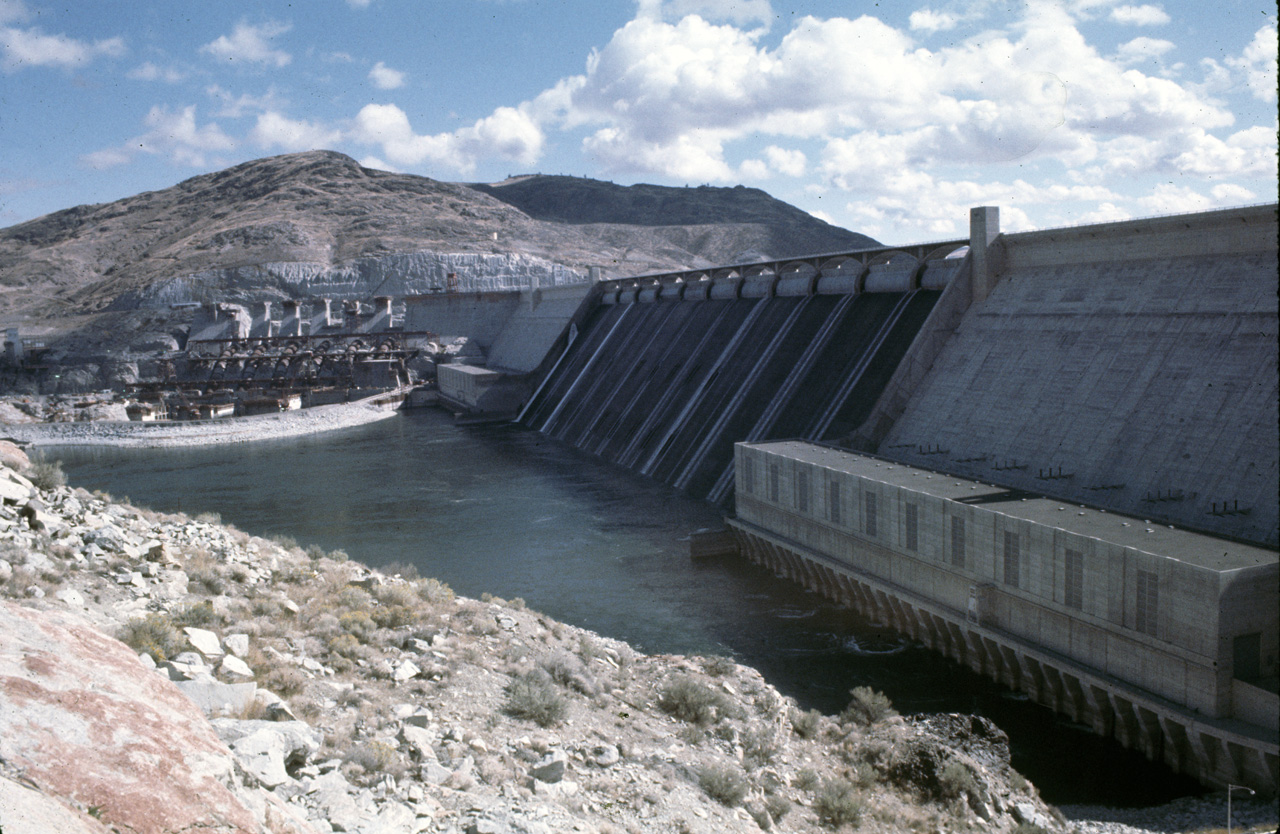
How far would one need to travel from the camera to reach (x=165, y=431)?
5075cm

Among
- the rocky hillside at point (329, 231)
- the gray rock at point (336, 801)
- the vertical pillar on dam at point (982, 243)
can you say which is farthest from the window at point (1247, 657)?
the rocky hillside at point (329, 231)

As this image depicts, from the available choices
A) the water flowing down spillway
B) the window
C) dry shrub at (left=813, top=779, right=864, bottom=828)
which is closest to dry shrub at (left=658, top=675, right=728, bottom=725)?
dry shrub at (left=813, top=779, right=864, bottom=828)

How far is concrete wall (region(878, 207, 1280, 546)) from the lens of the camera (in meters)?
17.0

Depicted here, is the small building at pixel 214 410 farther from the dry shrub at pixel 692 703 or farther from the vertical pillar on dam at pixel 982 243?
the dry shrub at pixel 692 703

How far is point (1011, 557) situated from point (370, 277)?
295 ft

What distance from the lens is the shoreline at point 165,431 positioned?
163ft

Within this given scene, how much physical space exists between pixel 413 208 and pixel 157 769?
12694cm

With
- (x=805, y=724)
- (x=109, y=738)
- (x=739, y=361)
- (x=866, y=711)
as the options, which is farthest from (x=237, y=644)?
(x=739, y=361)

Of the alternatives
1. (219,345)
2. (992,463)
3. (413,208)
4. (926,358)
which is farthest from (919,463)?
(413,208)

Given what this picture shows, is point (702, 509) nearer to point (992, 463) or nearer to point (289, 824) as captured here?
point (992, 463)

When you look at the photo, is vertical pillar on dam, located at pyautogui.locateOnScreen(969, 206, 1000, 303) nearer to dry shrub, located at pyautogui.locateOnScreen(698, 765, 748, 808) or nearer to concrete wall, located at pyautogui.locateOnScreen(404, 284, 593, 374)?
dry shrub, located at pyautogui.locateOnScreen(698, 765, 748, 808)

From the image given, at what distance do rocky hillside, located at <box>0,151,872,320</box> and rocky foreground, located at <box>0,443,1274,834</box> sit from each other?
86671 millimetres

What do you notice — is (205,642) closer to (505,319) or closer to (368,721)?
(368,721)

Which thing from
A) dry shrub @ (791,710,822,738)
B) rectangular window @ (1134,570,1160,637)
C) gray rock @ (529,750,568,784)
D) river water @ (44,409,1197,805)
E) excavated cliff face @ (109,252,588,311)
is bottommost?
river water @ (44,409,1197,805)
